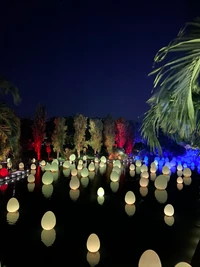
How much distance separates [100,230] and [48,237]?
131cm

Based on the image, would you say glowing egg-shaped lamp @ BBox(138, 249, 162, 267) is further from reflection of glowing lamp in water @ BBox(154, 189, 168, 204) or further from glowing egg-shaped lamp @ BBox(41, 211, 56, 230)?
reflection of glowing lamp in water @ BBox(154, 189, 168, 204)

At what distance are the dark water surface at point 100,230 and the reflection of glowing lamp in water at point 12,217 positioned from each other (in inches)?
4.2

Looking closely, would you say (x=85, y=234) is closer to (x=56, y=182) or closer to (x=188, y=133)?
(x=188, y=133)

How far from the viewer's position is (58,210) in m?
7.96

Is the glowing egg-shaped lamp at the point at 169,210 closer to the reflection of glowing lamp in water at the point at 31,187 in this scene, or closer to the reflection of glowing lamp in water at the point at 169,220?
the reflection of glowing lamp in water at the point at 169,220

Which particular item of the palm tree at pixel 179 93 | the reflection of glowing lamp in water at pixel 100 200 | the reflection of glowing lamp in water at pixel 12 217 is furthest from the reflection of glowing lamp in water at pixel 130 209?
the palm tree at pixel 179 93

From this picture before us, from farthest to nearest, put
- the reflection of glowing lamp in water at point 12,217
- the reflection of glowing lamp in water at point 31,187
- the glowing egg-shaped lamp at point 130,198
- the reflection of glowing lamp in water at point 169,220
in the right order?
the reflection of glowing lamp in water at point 31,187
the glowing egg-shaped lamp at point 130,198
the reflection of glowing lamp in water at point 169,220
the reflection of glowing lamp in water at point 12,217

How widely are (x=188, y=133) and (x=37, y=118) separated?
58.4 feet

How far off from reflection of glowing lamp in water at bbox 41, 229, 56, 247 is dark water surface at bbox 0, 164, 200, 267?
0.29 ft

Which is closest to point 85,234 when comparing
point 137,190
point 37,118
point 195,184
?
point 137,190

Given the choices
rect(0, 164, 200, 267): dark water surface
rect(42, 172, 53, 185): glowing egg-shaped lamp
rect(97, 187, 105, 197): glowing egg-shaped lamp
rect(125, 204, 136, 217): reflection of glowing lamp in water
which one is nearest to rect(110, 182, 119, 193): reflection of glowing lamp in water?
rect(0, 164, 200, 267): dark water surface

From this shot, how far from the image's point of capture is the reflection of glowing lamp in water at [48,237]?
18.9ft

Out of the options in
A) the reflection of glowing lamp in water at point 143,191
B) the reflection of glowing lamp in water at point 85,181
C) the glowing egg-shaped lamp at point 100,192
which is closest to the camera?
the glowing egg-shaped lamp at point 100,192

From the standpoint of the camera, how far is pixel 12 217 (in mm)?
7270
